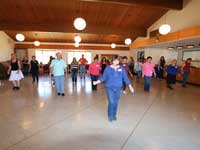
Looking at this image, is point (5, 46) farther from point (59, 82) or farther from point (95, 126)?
point (95, 126)

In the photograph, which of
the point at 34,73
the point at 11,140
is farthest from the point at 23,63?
the point at 11,140

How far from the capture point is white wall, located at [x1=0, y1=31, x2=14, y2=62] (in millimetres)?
10969

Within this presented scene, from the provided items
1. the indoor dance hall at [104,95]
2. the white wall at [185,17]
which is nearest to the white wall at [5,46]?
the indoor dance hall at [104,95]

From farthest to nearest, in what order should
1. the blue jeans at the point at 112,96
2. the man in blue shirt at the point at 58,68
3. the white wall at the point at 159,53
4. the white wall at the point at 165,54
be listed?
1. the white wall at the point at 159,53
2. the white wall at the point at 165,54
3. the man in blue shirt at the point at 58,68
4. the blue jeans at the point at 112,96

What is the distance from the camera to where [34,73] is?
8734mm

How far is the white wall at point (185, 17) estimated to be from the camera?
7.20m

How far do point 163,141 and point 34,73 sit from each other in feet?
24.6

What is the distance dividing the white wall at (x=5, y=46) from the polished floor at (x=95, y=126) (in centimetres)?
721

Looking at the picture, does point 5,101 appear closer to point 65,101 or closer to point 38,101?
point 38,101

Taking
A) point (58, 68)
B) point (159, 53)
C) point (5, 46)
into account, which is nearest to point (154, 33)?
point (159, 53)

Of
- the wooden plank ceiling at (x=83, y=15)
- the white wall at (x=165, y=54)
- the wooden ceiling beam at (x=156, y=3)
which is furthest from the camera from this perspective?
the white wall at (x=165, y=54)

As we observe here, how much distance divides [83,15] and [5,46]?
615 cm

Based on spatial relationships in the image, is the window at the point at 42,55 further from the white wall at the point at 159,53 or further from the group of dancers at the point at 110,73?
the white wall at the point at 159,53

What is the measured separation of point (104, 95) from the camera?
5.97 meters
